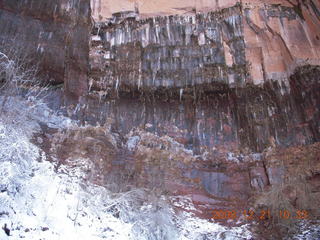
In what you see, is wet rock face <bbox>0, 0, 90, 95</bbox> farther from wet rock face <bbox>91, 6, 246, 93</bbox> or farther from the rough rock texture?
wet rock face <bbox>91, 6, 246, 93</bbox>

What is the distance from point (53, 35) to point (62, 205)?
6.85m

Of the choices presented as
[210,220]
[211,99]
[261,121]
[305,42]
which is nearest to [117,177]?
[210,220]

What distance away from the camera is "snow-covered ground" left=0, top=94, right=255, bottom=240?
884cm

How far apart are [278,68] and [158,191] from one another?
6.65 m

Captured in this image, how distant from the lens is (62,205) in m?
9.61

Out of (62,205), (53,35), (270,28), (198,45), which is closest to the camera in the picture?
(62,205)

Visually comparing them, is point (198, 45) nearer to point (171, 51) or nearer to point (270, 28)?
point (171, 51)

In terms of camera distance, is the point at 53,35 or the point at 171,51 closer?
the point at 53,35

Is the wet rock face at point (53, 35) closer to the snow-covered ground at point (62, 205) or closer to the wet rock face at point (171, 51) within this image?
the wet rock face at point (171, 51)
